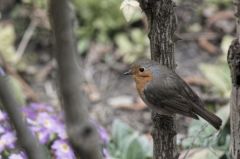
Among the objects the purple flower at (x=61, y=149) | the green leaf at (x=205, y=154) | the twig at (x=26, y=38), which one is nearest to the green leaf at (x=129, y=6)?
the purple flower at (x=61, y=149)

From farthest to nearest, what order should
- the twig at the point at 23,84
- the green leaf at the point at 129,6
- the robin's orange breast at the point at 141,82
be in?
the twig at the point at 23,84
the robin's orange breast at the point at 141,82
the green leaf at the point at 129,6

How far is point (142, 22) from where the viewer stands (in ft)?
19.7

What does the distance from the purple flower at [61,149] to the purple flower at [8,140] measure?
0.22 meters

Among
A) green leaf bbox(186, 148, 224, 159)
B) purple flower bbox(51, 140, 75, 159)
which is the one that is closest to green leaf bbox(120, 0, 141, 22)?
purple flower bbox(51, 140, 75, 159)

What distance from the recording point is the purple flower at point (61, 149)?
9.89 ft

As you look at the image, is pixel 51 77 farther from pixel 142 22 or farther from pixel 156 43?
pixel 156 43

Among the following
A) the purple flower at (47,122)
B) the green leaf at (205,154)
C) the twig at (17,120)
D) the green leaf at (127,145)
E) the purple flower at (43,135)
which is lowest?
the green leaf at (127,145)

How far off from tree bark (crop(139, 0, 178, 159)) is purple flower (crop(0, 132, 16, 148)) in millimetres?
816

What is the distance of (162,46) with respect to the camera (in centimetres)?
247

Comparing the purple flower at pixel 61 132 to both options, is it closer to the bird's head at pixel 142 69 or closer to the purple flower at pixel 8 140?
the purple flower at pixel 8 140

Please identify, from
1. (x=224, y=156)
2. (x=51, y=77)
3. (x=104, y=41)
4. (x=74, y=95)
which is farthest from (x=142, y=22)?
(x=74, y=95)

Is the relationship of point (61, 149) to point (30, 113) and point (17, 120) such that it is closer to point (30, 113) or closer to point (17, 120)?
point (30, 113)

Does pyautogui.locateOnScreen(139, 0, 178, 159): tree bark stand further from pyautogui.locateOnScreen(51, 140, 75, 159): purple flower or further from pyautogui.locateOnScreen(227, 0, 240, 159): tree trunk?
pyautogui.locateOnScreen(51, 140, 75, 159): purple flower

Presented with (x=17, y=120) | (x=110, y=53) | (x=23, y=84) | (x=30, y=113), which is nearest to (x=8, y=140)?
(x=30, y=113)
